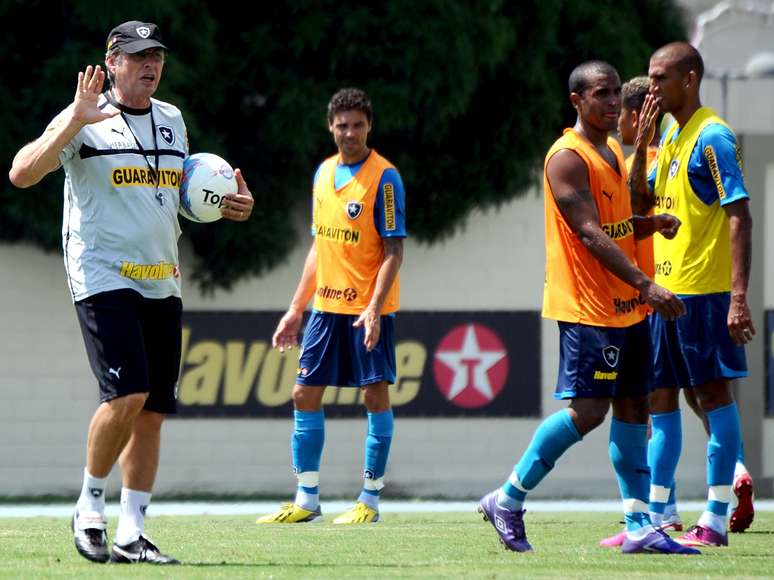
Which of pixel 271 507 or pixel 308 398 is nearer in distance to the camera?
pixel 308 398

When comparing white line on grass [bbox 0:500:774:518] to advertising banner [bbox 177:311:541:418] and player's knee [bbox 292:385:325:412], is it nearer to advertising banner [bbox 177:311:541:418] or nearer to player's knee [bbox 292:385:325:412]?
advertising banner [bbox 177:311:541:418]

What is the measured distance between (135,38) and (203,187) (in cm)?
69

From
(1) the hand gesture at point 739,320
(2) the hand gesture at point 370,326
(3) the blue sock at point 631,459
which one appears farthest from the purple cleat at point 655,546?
(2) the hand gesture at point 370,326

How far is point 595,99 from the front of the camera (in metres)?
7.13

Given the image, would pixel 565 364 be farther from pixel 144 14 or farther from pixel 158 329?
pixel 144 14

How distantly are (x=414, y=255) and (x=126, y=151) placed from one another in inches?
276

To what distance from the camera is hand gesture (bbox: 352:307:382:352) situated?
30.8 feet

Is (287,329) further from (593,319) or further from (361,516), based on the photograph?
(593,319)

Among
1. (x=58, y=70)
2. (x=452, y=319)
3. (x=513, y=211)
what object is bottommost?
(x=452, y=319)

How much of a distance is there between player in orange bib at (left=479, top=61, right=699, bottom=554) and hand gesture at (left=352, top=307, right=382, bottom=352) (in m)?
2.27

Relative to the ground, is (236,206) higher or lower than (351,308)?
higher

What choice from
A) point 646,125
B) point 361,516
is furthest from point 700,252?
point 361,516

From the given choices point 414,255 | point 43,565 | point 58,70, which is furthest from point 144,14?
point 43,565

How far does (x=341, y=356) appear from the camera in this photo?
9.81 metres
